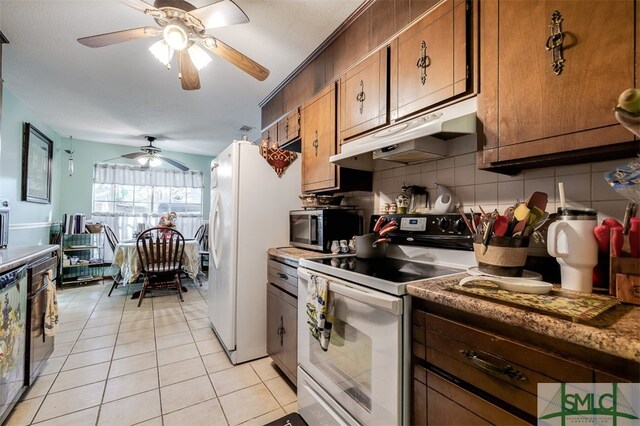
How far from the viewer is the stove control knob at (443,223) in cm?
143

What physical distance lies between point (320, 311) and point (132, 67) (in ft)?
8.78

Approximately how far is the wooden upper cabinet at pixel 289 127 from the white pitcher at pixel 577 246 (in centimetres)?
193

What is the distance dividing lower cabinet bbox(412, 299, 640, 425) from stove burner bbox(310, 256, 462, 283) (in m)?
0.20

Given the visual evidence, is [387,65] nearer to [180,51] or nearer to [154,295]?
[180,51]

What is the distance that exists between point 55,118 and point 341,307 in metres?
4.81

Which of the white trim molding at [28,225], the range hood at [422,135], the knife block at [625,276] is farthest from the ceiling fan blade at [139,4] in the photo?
the white trim molding at [28,225]

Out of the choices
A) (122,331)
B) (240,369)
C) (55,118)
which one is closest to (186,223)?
(55,118)

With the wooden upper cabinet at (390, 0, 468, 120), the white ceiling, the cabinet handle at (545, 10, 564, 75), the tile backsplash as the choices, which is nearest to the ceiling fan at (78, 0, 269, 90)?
the white ceiling

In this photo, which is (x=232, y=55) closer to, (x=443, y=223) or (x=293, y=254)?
(x=293, y=254)

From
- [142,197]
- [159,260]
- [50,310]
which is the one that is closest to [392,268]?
[50,310]

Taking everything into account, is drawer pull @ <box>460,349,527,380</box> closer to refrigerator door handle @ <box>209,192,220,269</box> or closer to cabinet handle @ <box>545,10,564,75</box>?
cabinet handle @ <box>545,10,564,75</box>

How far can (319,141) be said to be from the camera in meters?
2.07

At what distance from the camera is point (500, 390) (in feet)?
2.35

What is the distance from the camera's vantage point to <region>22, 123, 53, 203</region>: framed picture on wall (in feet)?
10.7
